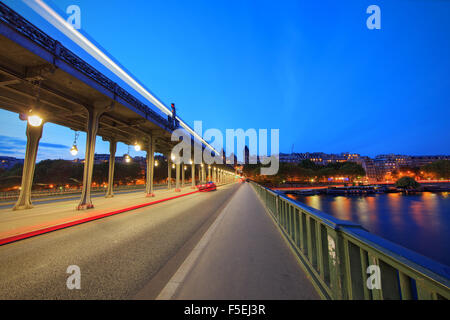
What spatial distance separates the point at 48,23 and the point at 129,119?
291 inches

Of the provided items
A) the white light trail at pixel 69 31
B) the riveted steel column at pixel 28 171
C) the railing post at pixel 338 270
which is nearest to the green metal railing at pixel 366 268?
the railing post at pixel 338 270

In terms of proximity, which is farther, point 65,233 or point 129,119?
point 129,119

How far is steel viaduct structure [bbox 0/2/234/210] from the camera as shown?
264 inches

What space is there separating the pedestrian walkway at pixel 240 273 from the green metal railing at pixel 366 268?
0.39 metres

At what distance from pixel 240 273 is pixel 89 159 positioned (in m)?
11.3

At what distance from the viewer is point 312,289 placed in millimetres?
2670

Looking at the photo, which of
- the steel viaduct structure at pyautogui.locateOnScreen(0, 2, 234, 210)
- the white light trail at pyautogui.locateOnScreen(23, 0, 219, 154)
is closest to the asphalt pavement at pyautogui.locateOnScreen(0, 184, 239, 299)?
the steel viaduct structure at pyautogui.locateOnScreen(0, 2, 234, 210)

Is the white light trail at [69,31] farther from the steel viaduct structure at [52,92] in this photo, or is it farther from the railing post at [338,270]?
the railing post at [338,270]

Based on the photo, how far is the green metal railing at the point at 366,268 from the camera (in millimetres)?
1104

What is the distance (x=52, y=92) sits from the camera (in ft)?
29.3

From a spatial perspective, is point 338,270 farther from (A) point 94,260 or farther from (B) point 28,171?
(B) point 28,171
